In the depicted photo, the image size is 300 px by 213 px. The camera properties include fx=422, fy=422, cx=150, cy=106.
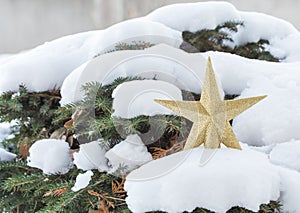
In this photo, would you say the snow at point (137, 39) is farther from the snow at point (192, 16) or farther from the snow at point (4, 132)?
the snow at point (4, 132)

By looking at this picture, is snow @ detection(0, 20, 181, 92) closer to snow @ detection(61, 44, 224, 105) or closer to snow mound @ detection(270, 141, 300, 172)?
snow @ detection(61, 44, 224, 105)

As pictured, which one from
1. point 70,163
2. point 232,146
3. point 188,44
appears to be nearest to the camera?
point 232,146

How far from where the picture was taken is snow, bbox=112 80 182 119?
0.79 meters

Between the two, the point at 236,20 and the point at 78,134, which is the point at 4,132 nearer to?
the point at 78,134

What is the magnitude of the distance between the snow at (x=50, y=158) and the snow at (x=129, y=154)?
20cm

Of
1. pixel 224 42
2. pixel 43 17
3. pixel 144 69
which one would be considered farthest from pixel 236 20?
pixel 43 17

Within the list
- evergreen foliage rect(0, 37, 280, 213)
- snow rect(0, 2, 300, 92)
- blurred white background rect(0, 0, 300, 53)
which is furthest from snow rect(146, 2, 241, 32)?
blurred white background rect(0, 0, 300, 53)

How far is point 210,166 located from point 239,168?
45mm

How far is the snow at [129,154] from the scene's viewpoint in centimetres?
76

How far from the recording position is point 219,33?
4.44 ft

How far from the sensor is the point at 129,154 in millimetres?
760

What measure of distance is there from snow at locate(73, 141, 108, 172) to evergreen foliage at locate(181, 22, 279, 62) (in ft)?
1.98

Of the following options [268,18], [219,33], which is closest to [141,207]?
[219,33]

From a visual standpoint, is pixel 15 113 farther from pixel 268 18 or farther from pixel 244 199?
pixel 268 18
